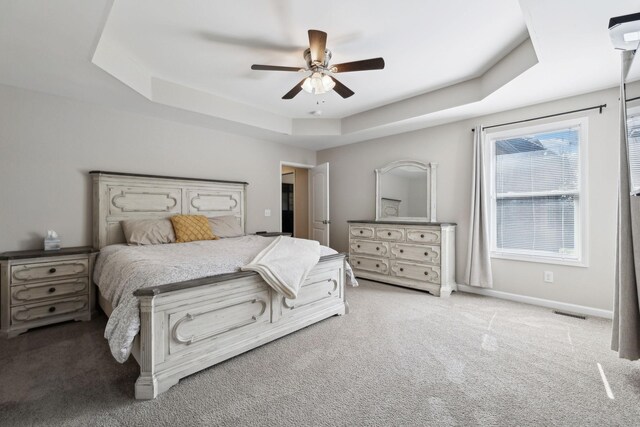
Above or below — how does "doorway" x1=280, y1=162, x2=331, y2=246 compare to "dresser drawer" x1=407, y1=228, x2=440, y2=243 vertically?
above

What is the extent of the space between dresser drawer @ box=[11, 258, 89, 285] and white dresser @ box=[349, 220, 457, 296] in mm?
3598

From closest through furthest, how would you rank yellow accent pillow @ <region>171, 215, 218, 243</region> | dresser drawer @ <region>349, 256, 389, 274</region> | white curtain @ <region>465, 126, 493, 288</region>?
yellow accent pillow @ <region>171, 215, 218, 243</region> < white curtain @ <region>465, 126, 493, 288</region> < dresser drawer @ <region>349, 256, 389, 274</region>

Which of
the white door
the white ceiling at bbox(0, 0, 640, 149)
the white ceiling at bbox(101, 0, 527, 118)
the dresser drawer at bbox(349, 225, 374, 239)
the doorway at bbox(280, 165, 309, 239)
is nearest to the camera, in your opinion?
the white ceiling at bbox(0, 0, 640, 149)

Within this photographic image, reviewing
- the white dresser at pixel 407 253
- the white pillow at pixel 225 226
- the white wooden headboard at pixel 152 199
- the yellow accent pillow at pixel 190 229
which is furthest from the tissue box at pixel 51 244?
the white dresser at pixel 407 253

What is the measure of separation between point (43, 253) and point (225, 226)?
1.86 metres

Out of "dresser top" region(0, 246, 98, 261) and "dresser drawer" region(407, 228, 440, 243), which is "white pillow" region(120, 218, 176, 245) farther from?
"dresser drawer" region(407, 228, 440, 243)

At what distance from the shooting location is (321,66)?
8.13 ft

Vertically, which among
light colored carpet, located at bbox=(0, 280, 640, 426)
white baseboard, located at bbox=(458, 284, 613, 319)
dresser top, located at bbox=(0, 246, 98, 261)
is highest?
dresser top, located at bbox=(0, 246, 98, 261)

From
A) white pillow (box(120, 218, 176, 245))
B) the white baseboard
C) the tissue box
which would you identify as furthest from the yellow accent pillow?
the white baseboard

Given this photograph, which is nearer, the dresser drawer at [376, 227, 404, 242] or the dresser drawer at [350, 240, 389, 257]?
the dresser drawer at [376, 227, 404, 242]

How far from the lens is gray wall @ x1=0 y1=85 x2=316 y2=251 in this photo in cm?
286

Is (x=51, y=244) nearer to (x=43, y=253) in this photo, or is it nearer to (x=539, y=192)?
(x=43, y=253)

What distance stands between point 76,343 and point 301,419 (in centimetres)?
221

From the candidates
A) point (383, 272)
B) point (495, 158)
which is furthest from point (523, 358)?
point (495, 158)
